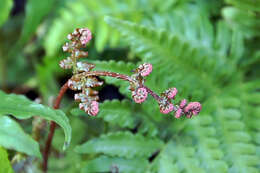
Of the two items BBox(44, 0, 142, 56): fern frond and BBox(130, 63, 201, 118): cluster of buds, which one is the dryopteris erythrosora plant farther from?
BBox(44, 0, 142, 56): fern frond

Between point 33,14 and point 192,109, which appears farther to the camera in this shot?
point 33,14

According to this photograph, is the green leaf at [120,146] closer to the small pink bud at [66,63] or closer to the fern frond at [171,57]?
the fern frond at [171,57]

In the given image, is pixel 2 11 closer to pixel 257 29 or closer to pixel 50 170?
pixel 50 170

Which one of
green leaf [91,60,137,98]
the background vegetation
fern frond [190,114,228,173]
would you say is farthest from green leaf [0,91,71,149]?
fern frond [190,114,228,173]

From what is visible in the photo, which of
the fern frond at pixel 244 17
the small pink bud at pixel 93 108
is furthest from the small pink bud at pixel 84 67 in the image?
the fern frond at pixel 244 17

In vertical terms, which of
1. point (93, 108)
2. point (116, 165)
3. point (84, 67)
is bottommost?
point (116, 165)

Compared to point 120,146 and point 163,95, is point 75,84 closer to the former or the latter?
point 163,95

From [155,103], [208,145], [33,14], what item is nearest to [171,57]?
[155,103]
